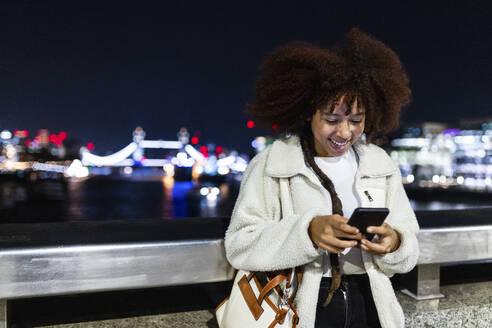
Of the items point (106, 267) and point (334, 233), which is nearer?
point (334, 233)

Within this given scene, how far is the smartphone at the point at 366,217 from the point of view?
1.26 metres

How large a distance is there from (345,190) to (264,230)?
1.25 feet

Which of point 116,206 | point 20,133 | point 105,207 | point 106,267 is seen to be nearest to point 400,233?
point 106,267

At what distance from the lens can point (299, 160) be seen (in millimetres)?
1586

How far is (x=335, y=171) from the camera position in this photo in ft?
5.55

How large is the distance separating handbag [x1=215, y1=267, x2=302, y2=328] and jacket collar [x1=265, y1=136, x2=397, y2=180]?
13.5 inches

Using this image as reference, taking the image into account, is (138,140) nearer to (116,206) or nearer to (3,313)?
(116,206)

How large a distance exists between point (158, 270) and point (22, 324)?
629 millimetres

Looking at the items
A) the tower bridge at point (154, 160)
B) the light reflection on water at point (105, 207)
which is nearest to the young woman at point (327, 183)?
the light reflection on water at point (105, 207)

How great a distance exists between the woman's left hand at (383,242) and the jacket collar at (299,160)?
0.85ft

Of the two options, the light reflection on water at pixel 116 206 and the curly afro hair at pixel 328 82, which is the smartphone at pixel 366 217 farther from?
the light reflection on water at pixel 116 206

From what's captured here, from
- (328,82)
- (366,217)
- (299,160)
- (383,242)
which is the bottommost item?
(383,242)

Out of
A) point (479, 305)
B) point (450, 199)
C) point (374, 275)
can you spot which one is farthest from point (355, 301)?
point (450, 199)

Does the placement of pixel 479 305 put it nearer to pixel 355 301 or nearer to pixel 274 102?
pixel 355 301
